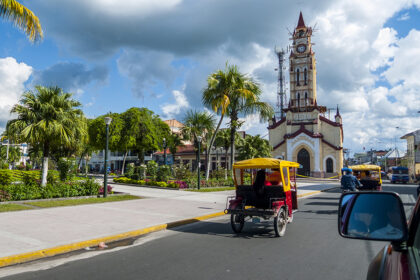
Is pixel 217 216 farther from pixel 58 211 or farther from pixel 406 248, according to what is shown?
pixel 406 248

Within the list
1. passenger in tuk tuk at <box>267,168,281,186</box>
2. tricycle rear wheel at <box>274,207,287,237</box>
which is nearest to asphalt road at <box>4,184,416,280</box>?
tricycle rear wheel at <box>274,207,287,237</box>

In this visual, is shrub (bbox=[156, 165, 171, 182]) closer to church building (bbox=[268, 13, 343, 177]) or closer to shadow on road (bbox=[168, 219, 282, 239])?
shadow on road (bbox=[168, 219, 282, 239])

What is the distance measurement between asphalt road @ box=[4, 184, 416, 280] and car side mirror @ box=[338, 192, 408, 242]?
3420mm

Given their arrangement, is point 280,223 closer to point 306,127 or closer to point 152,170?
point 152,170

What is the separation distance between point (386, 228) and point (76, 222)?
9.14m

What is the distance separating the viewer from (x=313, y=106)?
61219 millimetres

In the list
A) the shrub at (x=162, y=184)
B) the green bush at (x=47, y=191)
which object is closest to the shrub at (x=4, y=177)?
the green bush at (x=47, y=191)

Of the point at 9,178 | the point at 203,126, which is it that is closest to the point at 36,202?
the point at 9,178

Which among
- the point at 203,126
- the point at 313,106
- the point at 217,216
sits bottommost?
the point at 217,216

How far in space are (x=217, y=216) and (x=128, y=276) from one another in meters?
7.09

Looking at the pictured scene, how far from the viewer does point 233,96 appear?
22.4m

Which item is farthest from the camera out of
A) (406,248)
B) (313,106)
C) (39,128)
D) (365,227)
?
(313,106)

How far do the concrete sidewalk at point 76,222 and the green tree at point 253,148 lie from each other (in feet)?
79.5

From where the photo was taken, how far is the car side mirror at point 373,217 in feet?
5.72
